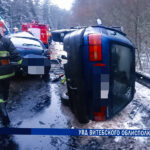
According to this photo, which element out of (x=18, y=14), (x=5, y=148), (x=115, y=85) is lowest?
(x=5, y=148)

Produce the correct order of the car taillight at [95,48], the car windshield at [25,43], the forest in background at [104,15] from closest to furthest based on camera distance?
the car taillight at [95,48] → the car windshield at [25,43] → the forest in background at [104,15]

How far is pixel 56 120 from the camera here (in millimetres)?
3270

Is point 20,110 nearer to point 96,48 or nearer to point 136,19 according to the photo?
point 96,48

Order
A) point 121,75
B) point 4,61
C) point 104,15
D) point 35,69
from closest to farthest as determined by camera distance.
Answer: point 121,75 < point 4,61 < point 35,69 < point 104,15

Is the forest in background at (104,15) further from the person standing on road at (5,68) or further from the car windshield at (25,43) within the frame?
the person standing on road at (5,68)

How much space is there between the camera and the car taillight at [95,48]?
7.16ft

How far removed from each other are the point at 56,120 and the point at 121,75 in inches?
54.6

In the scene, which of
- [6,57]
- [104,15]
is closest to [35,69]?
[6,57]

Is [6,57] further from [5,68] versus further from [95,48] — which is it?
[95,48]

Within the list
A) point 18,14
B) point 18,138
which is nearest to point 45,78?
point 18,138

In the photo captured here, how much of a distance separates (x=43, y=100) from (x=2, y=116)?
1309 mm

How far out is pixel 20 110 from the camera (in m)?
3.70

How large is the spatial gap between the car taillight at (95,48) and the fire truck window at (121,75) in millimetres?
191

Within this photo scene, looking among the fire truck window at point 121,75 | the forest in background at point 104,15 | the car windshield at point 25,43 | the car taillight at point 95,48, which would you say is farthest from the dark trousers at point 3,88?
the forest in background at point 104,15
